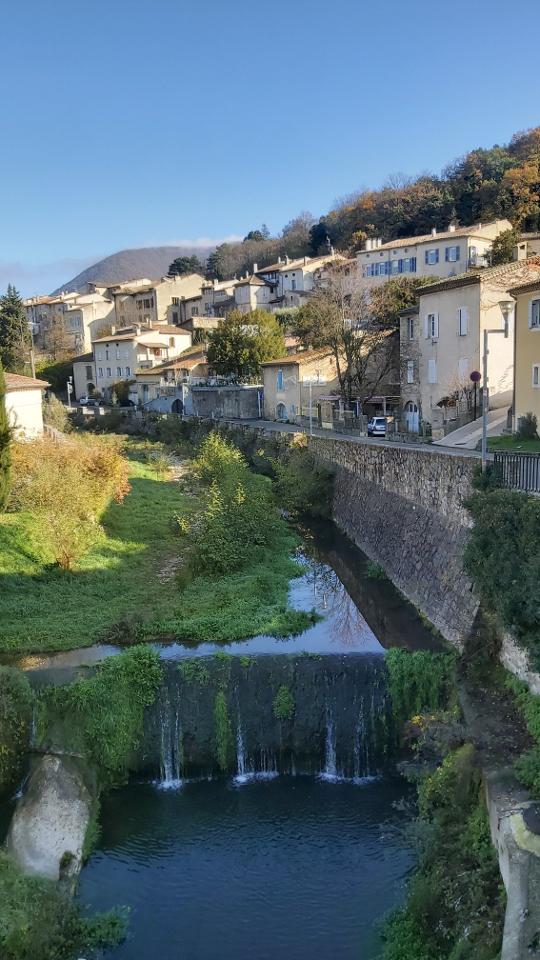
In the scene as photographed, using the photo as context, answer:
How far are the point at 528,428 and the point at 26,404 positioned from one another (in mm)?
24527

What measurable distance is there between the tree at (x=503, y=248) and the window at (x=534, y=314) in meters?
32.0

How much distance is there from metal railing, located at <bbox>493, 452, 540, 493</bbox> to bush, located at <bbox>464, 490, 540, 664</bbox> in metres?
1.58

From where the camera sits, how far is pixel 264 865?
12.7 metres

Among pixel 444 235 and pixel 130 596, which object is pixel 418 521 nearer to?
pixel 130 596

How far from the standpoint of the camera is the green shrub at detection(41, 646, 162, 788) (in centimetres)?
1500

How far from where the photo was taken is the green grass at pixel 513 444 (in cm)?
2259

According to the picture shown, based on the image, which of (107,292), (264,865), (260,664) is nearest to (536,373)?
(260,664)

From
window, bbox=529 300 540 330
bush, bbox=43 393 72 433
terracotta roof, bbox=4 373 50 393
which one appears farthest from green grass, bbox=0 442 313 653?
bush, bbox=43 393 72 433

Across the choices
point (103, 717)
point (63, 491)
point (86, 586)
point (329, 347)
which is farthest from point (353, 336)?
point (103, 717)

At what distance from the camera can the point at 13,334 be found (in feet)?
269

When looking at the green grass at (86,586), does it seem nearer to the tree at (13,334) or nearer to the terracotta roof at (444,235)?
the terracotta roof at (444,235)

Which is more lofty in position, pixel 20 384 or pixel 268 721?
pixel 20 384

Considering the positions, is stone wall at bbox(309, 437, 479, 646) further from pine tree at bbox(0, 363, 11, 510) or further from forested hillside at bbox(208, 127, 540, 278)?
forested hillside at bbox(208, 127, 540, 278)

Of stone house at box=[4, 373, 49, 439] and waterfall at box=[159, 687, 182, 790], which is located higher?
stone house at box=[4, 373, 49, 439]
